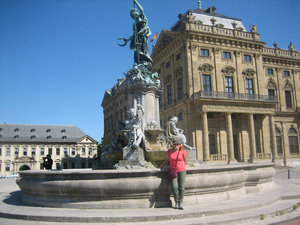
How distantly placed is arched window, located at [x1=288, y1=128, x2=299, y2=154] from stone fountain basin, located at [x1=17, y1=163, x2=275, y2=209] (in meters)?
42.3

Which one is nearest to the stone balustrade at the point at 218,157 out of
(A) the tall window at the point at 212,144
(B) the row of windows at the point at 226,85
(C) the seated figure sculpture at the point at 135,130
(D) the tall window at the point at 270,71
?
(A) the tall window at the point at 212,144

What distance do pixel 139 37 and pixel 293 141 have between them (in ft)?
131

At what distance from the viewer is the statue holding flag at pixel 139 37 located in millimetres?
14629

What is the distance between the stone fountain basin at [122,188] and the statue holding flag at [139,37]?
340 inches

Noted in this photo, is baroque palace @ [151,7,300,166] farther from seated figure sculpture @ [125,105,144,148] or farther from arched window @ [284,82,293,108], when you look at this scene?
seated figure sculpture @ [125,105,144,148]

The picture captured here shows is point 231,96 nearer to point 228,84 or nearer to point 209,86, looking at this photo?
point 228,84

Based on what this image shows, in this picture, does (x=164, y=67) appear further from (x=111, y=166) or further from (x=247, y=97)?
(x=111, y=166)

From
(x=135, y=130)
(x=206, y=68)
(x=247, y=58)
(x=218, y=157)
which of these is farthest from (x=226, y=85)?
(x=135, y=130)

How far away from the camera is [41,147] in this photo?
71.7m

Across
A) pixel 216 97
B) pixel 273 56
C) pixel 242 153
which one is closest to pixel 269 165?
pixel 216 97

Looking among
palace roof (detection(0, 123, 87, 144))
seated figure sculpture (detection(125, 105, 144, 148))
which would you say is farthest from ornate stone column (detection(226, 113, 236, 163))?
palace roof (detection(0, 123, 87, 144))

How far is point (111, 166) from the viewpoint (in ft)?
40.4

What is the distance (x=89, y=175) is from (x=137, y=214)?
5.37 ft

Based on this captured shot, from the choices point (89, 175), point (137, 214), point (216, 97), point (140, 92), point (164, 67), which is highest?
point (164, 67)
